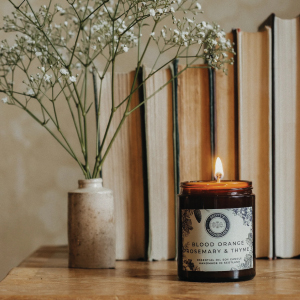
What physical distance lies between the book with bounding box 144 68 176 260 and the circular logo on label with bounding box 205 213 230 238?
0.18 m

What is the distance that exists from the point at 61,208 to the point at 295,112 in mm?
524

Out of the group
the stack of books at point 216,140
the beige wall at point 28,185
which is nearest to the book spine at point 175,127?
the stack of books at point 216,140

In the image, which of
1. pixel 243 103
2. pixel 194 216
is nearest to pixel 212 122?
pixel 243 103

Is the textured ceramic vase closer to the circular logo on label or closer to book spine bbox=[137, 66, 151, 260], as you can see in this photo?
book spine bbox=[137, 66, 151, 260]

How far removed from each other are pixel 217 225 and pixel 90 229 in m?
0.22

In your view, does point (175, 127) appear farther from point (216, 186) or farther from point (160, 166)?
point (216, 186)

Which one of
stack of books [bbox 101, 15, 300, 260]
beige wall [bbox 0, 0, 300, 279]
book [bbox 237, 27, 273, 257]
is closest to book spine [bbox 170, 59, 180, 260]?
stack of books [bbox 101, 15, 300, 260]

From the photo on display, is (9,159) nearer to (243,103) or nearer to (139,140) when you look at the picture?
(139,140)

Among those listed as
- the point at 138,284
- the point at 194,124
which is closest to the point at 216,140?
the point at 194,124

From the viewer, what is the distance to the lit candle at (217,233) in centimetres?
53

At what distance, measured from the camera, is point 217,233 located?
532mm

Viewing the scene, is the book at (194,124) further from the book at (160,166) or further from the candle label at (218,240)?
the candle label at (218,240)

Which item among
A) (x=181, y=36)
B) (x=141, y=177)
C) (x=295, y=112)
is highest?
(x=181, y=36)

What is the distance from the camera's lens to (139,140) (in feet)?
2.36
